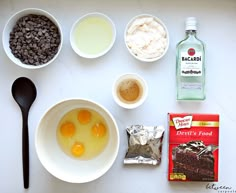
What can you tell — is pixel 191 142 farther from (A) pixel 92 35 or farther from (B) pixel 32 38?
(B) pixel 32 38

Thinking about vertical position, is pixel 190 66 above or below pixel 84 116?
above

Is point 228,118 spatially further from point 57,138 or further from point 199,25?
point 57,138

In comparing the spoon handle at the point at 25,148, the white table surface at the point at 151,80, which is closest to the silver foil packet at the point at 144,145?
the white table surface at the point at 151,80

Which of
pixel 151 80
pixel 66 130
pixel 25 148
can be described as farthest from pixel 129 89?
pixel 25 148

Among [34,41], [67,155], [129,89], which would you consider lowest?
[67,155]

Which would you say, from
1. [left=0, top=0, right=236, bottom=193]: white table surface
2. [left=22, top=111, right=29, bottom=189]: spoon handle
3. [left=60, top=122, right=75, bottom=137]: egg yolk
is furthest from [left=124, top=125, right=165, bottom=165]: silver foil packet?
[left=22, top=111, right=29, bottom=189]: spoon handle

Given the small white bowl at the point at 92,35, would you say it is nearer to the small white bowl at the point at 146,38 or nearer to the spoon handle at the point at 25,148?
the small white bowl at the point at 146,38
